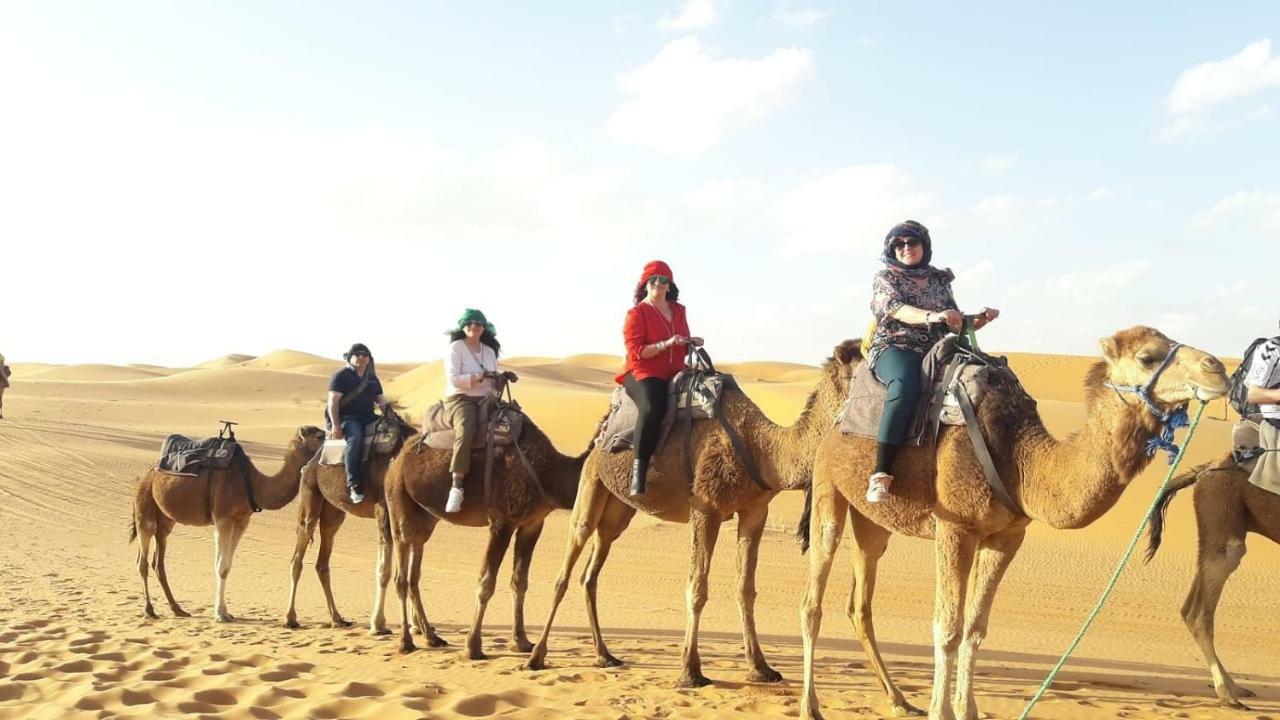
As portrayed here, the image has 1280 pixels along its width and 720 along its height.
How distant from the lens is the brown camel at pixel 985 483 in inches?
188

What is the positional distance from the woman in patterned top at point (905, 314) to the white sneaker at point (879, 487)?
1.7 inches

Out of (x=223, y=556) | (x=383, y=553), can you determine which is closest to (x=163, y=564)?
(x=223, y=556)

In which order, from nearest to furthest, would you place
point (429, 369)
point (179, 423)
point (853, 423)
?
point (853, 423), point (179, 423), point (429, 369)

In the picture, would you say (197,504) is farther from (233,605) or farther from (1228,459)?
(1228,459)

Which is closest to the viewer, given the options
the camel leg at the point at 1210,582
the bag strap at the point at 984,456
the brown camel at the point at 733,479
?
the bag strap at the point at 984,456

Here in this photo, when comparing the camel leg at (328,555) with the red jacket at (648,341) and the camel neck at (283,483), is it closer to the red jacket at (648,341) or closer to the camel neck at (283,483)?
the camel neck at (283,483)

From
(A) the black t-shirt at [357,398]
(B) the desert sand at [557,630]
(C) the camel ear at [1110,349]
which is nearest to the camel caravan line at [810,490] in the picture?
(C) the camel ear at [1110,349]

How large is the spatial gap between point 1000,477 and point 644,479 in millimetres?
3019

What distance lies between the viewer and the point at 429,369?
59000 mm

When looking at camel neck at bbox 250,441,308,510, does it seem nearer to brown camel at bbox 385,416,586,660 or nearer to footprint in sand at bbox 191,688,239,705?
brown camel at bbox 385,416,586,660

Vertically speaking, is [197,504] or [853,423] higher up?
[853,423]

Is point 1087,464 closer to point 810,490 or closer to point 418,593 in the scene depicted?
point 810,490

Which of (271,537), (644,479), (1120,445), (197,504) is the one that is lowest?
(271,537)

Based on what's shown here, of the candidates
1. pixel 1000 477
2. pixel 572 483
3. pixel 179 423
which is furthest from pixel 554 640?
pixel 179 423
